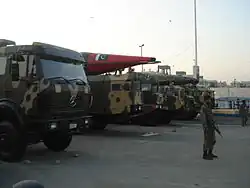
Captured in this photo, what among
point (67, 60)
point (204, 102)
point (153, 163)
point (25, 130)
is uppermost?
point (67, 60)

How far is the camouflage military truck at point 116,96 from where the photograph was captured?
15.1 m

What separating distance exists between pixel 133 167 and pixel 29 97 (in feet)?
9.00

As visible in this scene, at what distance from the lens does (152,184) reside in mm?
6742

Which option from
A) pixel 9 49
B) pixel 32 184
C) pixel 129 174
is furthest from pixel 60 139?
pixel 32 184

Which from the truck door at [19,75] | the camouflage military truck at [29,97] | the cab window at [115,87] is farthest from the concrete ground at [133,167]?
the cab window at [115,87]

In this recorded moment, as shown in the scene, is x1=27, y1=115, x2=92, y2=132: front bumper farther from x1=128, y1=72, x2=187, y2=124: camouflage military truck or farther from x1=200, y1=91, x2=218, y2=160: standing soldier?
x1=128, y1=72, x2=187, y2=124: camouflage military truck

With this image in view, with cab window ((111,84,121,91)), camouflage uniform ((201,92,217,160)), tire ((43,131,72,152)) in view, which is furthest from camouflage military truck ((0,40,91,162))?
cab window ((111,84,121,91))

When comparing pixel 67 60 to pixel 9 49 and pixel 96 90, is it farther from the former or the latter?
pixel 96 90

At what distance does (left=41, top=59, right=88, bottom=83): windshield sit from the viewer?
355 inches

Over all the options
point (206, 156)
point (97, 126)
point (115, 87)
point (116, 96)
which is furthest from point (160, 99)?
point (206, 156)

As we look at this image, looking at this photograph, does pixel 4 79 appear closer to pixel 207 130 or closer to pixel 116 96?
pixel 207 130

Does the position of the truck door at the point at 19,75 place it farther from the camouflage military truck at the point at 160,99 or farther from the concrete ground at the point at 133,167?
the camouflage military truck at the point at 160,99

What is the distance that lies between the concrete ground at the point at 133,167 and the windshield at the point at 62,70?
197 centimetres

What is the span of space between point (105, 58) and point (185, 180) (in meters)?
13.3
